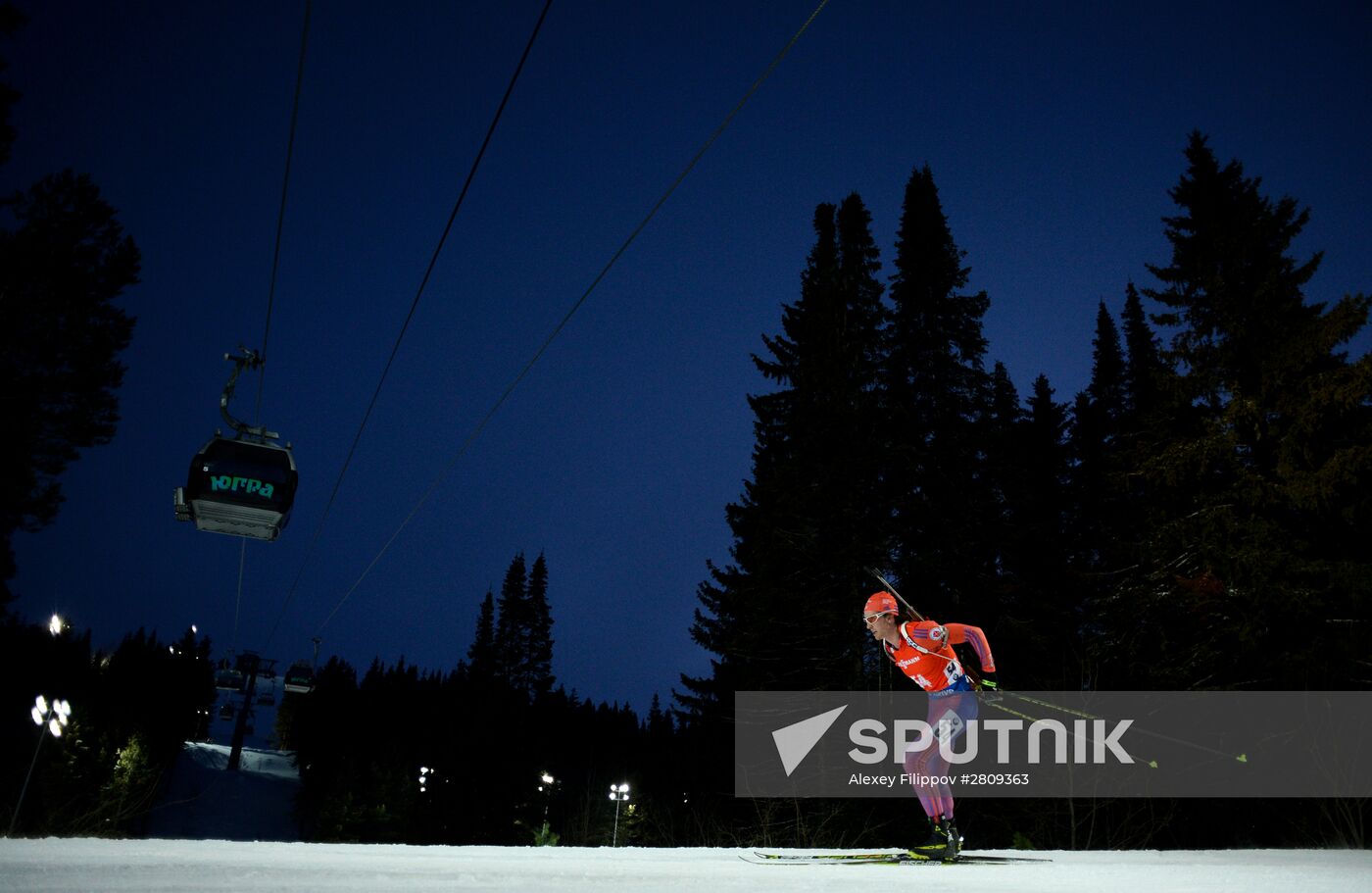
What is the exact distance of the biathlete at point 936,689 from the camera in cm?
670

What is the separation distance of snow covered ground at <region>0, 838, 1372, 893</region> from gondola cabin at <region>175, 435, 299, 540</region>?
6.93m

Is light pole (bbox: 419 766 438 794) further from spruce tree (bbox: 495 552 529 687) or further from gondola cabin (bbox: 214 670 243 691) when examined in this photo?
gondola cabin (bbox: 214 670 243 691)

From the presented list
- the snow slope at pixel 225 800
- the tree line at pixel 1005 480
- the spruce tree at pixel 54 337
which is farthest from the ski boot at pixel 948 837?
the snow slope at pixel 225 800

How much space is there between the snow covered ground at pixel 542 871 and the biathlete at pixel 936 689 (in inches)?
25.7

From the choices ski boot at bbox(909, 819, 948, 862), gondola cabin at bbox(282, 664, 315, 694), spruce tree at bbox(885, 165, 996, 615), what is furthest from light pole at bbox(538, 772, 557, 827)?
ski boot at bbox(909, 819, 948, 862)

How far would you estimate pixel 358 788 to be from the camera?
65438mm

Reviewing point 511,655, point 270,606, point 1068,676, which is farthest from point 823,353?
point 270,606

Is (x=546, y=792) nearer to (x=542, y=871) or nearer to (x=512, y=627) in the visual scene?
(x=512, y=627)

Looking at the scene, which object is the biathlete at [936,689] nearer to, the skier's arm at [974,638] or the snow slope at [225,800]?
the skier's arm at [974,638]

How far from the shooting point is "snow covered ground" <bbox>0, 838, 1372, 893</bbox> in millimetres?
3592

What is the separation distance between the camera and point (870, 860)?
6680 mm

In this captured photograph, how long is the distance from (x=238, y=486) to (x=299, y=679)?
106 feet

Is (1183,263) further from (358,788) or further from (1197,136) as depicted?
(358,788)

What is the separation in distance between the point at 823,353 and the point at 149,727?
79940 mm
